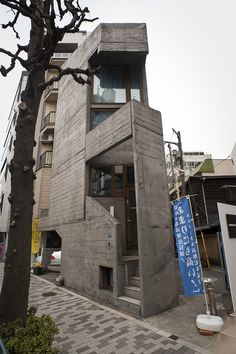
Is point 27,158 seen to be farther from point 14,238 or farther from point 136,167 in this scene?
point 136,167

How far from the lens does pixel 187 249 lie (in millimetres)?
5938

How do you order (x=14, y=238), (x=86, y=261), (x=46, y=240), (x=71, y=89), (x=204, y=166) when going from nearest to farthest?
(x=14, y=238)
(x=86, y=261)
(x=71, y=89)
(x=46, y=240)
(x=204, y=166)

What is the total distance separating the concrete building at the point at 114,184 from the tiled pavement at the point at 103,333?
2.02 ft

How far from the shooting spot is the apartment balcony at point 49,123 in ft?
59.4

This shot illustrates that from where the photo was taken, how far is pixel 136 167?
681 centimetres

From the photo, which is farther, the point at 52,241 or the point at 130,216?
the point at 52,241

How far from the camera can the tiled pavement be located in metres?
4.16

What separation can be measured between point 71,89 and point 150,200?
9.39 meters

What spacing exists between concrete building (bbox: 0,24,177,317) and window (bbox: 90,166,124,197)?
0.05 m

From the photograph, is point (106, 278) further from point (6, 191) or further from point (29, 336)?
point (6, 191)

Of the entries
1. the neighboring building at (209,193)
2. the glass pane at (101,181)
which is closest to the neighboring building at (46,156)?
the glass pane at (101,181)

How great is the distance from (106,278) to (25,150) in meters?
5.73

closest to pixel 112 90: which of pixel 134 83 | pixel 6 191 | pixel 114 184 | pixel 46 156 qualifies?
pixel 134 83

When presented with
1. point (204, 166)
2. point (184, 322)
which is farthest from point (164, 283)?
point (204, 166)
